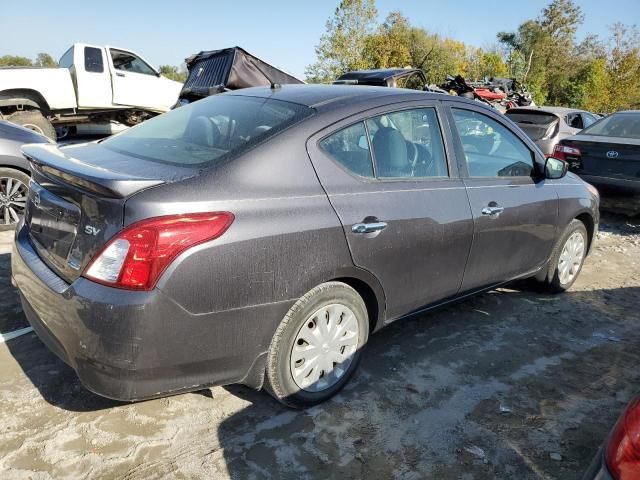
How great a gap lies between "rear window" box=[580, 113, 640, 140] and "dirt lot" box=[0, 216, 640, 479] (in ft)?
15.8

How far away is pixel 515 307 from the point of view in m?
4.38

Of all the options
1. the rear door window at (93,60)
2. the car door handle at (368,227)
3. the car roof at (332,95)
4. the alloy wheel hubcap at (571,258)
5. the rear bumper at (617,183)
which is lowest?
the alloy wheel hubcap at (571,258)

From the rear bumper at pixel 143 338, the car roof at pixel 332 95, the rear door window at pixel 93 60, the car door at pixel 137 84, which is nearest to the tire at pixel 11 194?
the car roof at pixel 332 95

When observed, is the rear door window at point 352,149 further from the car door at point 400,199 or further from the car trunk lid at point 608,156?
the car trunk lid at point 608,156

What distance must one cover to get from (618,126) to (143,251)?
7889 mm

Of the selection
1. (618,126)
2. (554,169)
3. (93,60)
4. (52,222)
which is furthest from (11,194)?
(618,126)

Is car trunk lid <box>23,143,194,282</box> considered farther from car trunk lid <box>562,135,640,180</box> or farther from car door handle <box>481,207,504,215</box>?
car trunk lid <box>562,135,640,180</box>

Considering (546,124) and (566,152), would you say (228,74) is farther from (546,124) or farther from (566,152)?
(546,124)

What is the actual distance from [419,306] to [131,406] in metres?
1.75

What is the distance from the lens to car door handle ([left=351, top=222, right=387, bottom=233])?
106 inches

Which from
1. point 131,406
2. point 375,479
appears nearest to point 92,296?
point 131,406

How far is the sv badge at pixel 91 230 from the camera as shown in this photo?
7.20 feet

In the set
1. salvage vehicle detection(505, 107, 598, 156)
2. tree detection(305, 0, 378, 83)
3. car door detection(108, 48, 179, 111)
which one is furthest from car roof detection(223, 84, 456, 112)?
tree detection(305, 0, 378, 83)

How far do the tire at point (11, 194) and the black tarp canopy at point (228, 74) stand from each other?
Answer: 150 inches
